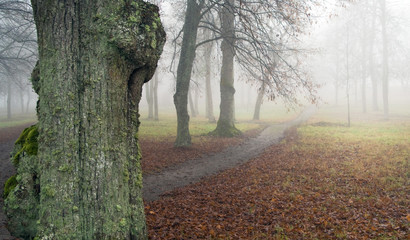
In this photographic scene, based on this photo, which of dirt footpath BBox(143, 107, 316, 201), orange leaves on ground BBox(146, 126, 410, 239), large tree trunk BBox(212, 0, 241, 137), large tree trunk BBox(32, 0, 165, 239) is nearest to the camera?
large tree trunk BBox(32, 0, 165, 239)

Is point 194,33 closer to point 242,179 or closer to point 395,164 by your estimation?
point 242,179

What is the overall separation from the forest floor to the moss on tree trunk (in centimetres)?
143

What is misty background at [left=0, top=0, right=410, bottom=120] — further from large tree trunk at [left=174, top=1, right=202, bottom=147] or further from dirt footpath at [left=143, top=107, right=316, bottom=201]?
dirt footpath at [left=143, top=107, right=316, bottom=201]

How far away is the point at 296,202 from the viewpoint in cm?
573

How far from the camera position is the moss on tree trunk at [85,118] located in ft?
9.50

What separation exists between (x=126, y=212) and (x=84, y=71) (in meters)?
1.63

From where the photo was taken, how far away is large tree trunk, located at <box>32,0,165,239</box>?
290cm

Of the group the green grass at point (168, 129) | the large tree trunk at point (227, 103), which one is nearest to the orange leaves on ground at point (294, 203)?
the large tree trunk at point (227, 103)

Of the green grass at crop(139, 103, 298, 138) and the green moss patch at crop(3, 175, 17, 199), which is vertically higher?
the green grass at crop(139, 103, 298, 138)

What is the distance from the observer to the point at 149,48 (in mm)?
3408

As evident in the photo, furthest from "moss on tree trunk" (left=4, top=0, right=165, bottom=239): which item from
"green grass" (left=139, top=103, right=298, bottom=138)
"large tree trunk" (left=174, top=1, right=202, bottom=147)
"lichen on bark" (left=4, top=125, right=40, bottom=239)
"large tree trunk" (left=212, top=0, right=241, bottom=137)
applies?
"large tree trunk" (left=212, top=0, right=241, bottom=137)

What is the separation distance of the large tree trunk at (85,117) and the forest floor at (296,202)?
145 centimetres

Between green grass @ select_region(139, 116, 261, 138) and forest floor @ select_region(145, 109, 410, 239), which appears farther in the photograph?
green grass @ select_region(139, 116, 261, 138)

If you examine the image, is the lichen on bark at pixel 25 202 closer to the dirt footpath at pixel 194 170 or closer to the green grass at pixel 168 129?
the dirt footpath at pixel 194 170
